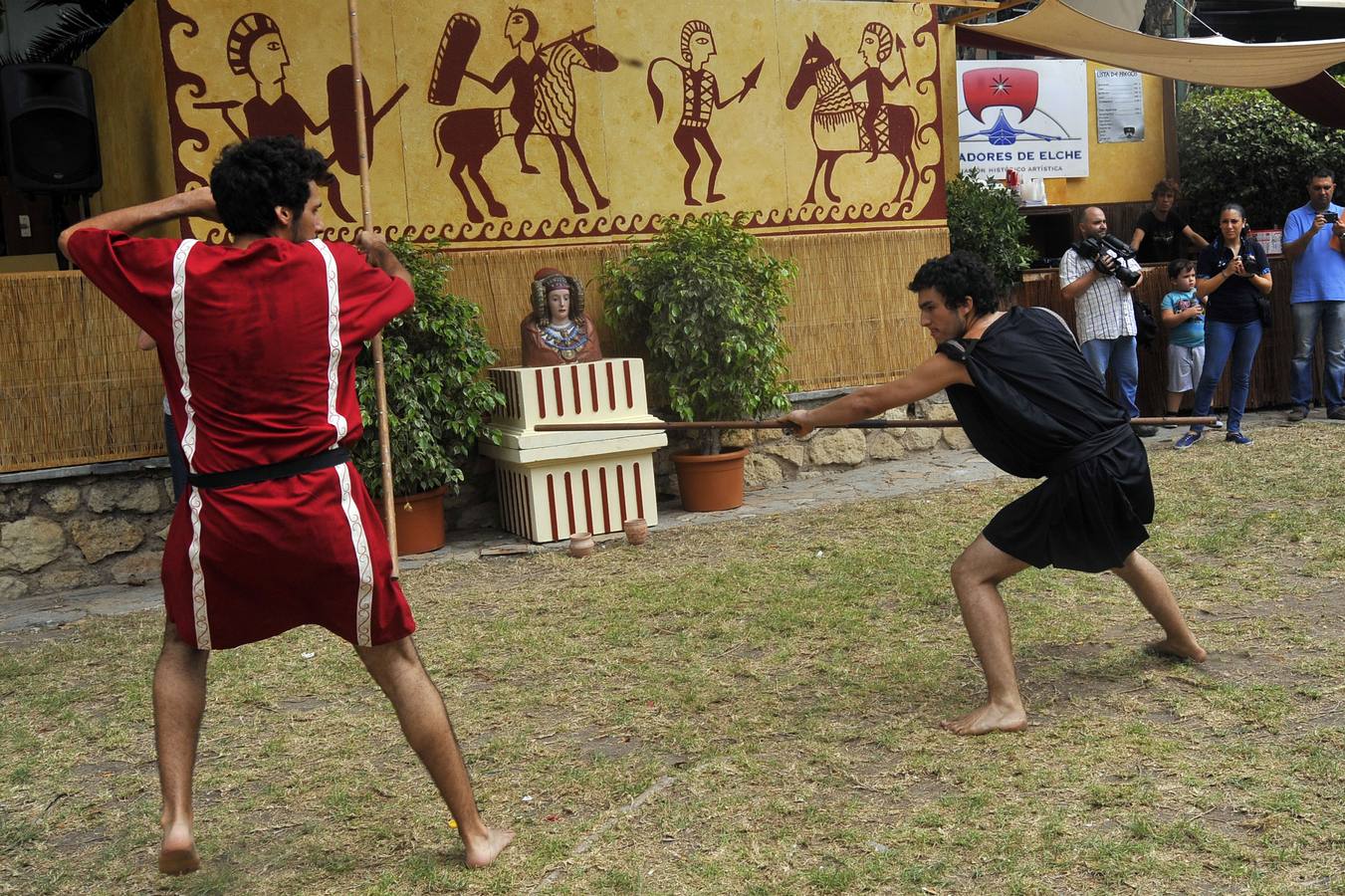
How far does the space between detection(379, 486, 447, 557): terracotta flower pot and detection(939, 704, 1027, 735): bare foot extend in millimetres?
4082

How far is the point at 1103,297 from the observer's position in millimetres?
9367

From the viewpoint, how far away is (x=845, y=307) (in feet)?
31.0

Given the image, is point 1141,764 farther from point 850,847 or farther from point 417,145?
point 417,145

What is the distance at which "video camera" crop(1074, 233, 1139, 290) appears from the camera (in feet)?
30.4

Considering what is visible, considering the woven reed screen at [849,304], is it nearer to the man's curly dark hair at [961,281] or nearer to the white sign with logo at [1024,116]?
the white sign with logo at [1024,116]

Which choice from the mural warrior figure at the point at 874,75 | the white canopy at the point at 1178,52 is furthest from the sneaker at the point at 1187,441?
the mural warrior figure at the point at 874,75

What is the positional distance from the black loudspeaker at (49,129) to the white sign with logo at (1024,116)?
7570mm

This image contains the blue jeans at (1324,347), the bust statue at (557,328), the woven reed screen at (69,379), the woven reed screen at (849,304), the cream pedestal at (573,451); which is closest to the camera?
the woven reed screen at (69,379)

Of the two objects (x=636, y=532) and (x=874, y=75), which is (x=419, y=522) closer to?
(x=636, y=532)

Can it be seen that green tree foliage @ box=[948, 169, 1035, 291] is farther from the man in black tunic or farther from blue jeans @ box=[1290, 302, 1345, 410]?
the man in black tunic

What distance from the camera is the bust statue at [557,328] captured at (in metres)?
7.82

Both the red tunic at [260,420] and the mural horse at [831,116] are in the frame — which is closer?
the red tunic at [260,420]

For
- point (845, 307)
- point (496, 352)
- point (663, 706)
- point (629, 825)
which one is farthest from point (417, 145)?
point (629, 825)

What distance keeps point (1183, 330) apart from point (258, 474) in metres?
8.46
